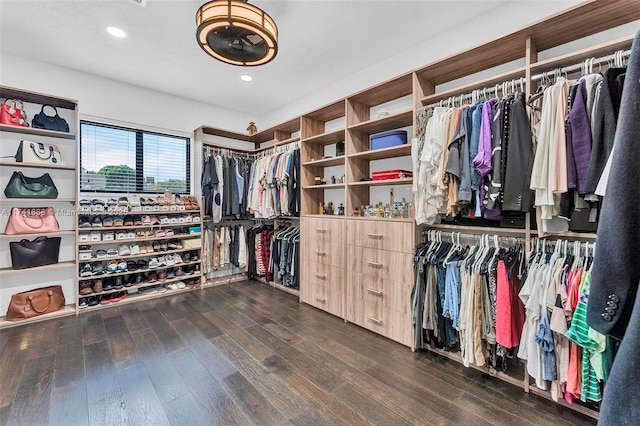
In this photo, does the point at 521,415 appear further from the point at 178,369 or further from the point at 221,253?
the point at 221,253

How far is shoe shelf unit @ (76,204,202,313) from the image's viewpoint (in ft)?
11.0

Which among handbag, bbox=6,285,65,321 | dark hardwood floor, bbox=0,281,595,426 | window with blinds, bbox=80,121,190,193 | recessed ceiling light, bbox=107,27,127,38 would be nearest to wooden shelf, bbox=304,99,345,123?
recessed ceiling light, bbox=107,27,127,38

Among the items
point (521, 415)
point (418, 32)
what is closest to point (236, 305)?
point (521, 415)

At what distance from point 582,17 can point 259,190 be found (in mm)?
3598

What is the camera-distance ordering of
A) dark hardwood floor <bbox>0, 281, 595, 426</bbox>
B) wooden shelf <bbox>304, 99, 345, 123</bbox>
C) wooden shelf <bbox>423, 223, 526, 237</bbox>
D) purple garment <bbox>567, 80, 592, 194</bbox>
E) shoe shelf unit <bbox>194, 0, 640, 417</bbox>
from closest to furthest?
purple garment <bbox>567, 80, 592, 194</bbox> → dark hardwood floor <bbox>0, 281, 595, 426</bbox> → shoe shelf unit <bbox>194, 0, 640, 417</bbox> → wooden shelf <bbox>423, 223, 526, 237</bbox> → wooden shelf <bbox>304, 99, 345, 123</bbox>

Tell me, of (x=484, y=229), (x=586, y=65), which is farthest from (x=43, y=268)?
(x=586, y=65)

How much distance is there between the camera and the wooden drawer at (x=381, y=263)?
98.0 inches

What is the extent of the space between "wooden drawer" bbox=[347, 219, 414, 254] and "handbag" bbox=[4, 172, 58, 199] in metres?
3.35

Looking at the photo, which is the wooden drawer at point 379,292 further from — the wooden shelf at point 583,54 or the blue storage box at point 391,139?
the wooden shelf at point 583,54

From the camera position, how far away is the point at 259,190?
Result: 13.7 ft

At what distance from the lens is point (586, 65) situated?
1.71 meters

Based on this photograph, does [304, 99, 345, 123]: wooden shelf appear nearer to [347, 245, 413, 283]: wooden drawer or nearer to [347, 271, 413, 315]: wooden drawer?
[347, 245, 413, 283]: wooden drawer

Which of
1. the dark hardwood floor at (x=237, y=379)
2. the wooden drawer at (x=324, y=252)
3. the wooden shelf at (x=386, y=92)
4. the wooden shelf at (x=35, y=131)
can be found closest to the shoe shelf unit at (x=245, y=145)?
the wooden drawer at (x=324, y=252)

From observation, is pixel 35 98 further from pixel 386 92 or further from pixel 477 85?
pixel 477 85
